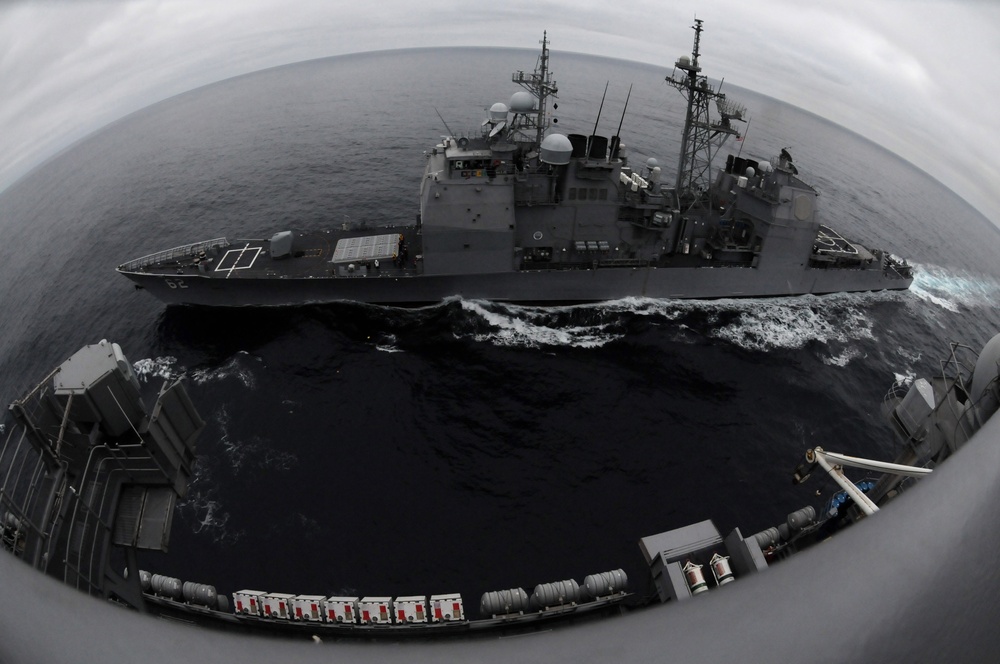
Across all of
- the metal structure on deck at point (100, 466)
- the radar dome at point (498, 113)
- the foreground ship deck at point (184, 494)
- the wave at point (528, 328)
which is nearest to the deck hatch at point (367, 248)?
the wave at point (528, 328)

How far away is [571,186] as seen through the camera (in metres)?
29.9

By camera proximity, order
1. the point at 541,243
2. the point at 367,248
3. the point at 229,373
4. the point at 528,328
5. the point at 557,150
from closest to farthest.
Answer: the point at 229,373 < the point at 557,150 < the point at 528,328 < the point at 367,248 < the point at 541,243

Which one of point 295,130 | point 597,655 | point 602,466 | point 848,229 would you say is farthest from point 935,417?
point 295,130

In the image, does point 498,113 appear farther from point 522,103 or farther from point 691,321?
point 691,321

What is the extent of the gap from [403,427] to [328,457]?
344 centimetres

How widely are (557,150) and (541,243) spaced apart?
19.2 ft

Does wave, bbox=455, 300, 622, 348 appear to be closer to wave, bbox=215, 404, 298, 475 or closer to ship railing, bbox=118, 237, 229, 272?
wave, bbox=215, 404, 298, 475

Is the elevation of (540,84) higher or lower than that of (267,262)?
higher

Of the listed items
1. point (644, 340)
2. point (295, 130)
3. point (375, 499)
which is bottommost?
point (375, 499)

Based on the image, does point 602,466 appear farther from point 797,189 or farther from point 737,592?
point 797,189

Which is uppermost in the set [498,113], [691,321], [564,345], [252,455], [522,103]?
[522,103]

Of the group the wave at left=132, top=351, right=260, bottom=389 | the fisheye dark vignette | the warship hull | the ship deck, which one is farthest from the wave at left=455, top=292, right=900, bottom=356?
the wave at left=132, top=351, right=260, bottom=389

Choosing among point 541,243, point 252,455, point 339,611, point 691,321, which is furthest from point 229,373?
point 691,321

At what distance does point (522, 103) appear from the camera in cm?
2981
